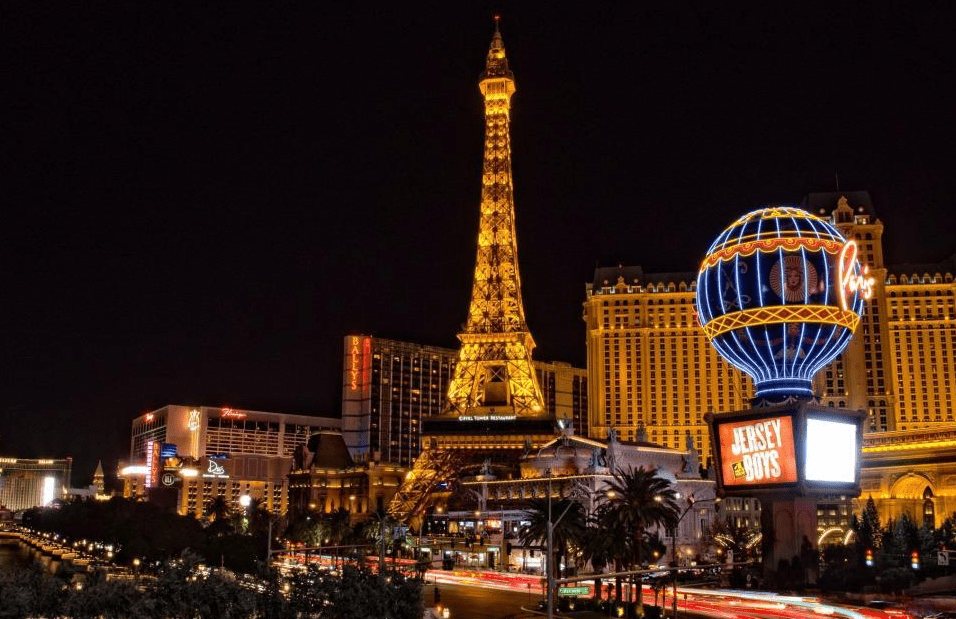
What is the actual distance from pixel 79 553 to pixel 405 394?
88307mm

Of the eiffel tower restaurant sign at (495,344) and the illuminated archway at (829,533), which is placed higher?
the eiffel tower restaurant sign at (495,344)

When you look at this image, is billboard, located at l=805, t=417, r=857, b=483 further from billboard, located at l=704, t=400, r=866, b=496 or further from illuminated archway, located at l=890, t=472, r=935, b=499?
illuminated archway, located at l=890, t=472, r=935, b=499

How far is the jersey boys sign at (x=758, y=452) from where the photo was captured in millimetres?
66750

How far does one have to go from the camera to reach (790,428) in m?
66.6

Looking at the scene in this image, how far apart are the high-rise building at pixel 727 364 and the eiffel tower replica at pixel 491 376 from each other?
45974mm

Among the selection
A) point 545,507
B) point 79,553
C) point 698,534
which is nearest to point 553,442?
point 698,534

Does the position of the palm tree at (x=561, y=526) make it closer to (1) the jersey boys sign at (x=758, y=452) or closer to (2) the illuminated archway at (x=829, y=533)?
(1) the jersey boys sign at (x=758, y=452)

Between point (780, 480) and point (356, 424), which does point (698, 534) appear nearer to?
point (780, 480)

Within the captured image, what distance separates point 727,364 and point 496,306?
6331cm

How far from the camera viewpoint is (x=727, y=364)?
17500cm

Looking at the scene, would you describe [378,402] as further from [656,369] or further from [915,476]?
[915,476]

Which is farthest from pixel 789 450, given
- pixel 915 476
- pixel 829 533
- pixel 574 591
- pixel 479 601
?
pixel 829 533

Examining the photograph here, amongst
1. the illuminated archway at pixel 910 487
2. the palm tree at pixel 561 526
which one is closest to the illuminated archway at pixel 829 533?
the illuminated archway at pixel 910 487

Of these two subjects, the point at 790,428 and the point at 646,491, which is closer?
the point at 646,491
